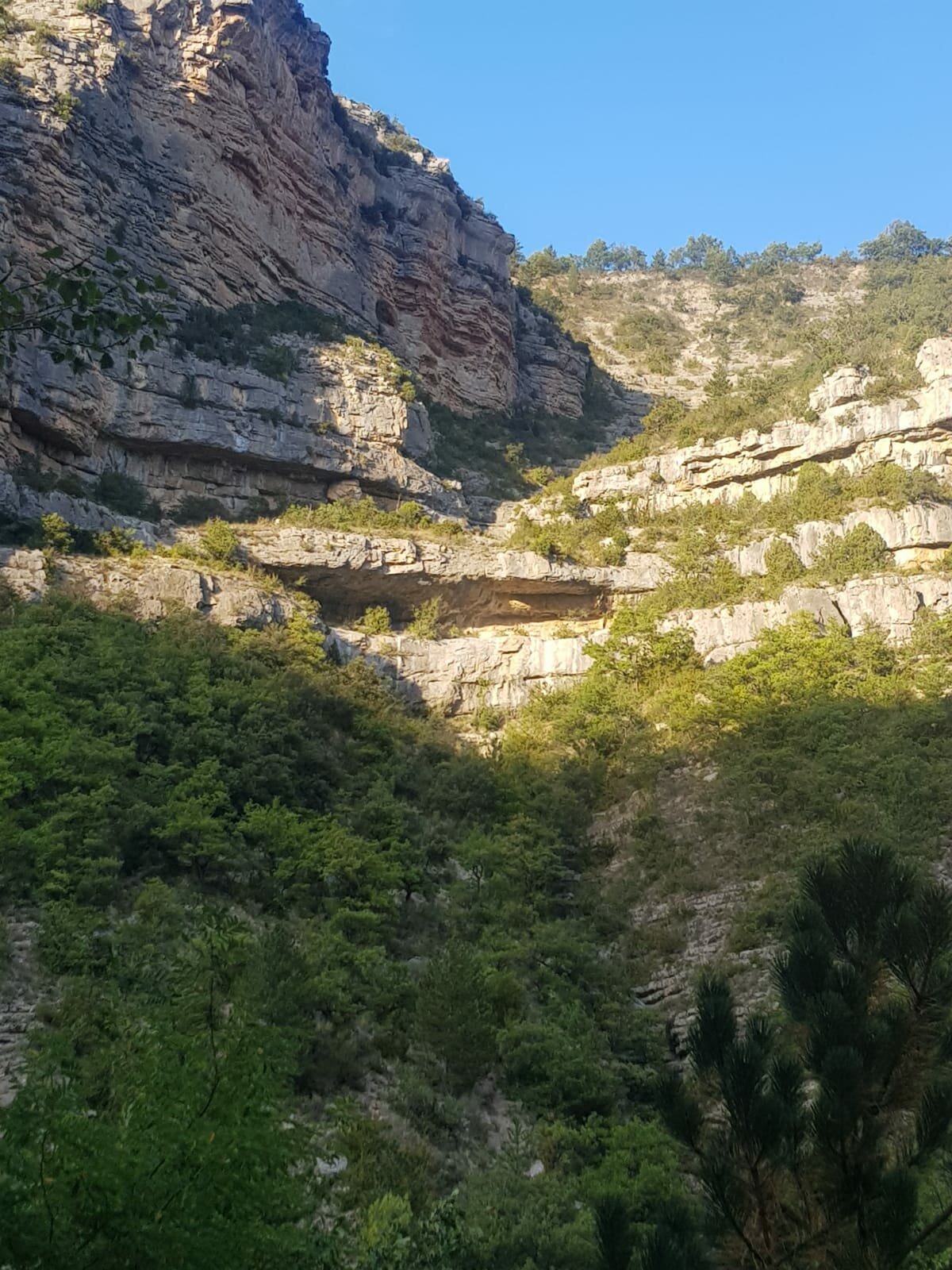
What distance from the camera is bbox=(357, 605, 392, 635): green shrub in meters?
27.5

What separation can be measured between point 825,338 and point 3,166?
29883 millimetres

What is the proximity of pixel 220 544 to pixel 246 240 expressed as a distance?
15.5 m

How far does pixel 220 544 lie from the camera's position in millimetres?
25906

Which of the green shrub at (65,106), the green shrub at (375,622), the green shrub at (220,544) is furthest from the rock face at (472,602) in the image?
the green shrub at (65,106)

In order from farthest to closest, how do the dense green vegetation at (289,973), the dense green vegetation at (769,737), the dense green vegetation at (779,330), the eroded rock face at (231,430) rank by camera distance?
1. the dense green vegetation at (779,330)
2. the eroded rock face at (231,430)
3. the dense green vegetation at (769,737)
4. the dense green vegetation at (289,973)

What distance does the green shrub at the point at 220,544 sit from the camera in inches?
1019

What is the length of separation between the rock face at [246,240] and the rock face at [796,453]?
263 inches

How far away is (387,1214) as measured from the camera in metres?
8.00

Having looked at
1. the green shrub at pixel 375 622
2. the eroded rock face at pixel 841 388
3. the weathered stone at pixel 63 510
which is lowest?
the green shrub at pixel 375 622

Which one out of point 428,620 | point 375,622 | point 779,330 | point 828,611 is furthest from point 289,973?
point 779,330

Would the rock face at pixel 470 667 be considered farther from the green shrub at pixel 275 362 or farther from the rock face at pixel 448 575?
the green shrub at pixel 275 362

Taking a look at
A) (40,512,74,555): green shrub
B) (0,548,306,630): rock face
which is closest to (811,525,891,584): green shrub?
(0,548,306,630): rock face

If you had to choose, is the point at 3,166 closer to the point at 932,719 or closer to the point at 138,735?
the point at 138,735

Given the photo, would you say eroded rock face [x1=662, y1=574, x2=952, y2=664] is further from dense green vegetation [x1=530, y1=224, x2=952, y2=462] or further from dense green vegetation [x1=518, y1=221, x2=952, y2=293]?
dense green vegetation [x1=518, y1=221, x2=952, y2=293]
